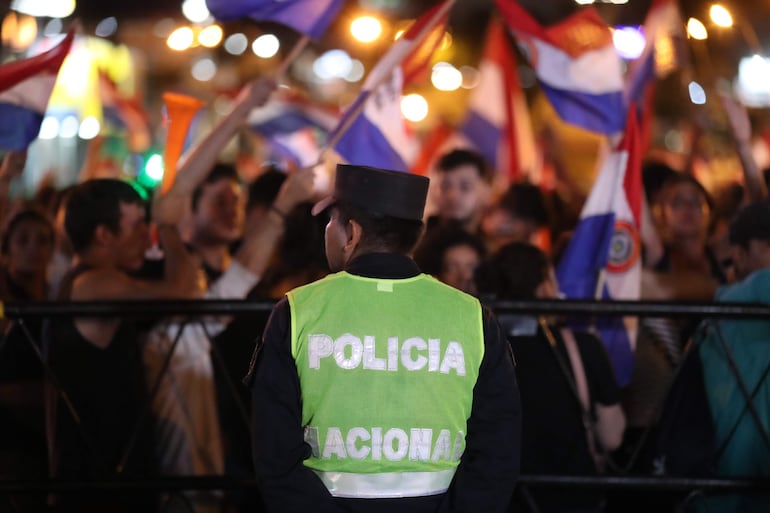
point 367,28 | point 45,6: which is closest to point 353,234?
point 367,28

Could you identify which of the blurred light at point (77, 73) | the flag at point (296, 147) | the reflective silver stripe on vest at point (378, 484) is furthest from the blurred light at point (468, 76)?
the reflective silver stripe on vest at point (378, 484)

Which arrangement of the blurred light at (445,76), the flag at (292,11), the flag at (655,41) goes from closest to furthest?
the flag at (292,11) < the flag at (655,41) < the blurred light at (445,76)

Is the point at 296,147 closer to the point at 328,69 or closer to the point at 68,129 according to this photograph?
the point at 68,129

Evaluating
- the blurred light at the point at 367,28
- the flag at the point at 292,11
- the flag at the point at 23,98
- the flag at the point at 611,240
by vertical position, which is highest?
the blurred light at the point at 367,28

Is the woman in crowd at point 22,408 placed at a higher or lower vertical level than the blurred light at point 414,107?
lower

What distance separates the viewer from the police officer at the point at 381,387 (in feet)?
11.1

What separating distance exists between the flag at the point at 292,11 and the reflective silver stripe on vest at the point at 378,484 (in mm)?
3517

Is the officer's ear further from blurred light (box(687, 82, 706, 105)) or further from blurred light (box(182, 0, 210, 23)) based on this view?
blurred light (box(182, 0, 210, 23))

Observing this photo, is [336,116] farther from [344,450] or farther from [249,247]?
[344,450]

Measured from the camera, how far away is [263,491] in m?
3.44

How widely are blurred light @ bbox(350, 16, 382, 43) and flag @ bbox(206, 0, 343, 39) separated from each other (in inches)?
230

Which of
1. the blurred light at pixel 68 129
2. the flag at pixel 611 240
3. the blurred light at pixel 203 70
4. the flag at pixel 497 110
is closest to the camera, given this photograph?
the flag at pixel 611 240

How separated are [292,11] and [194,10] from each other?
12.3 meters

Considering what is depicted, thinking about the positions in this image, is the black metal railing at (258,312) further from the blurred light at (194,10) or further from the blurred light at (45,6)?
the blurred light at (194,10)
